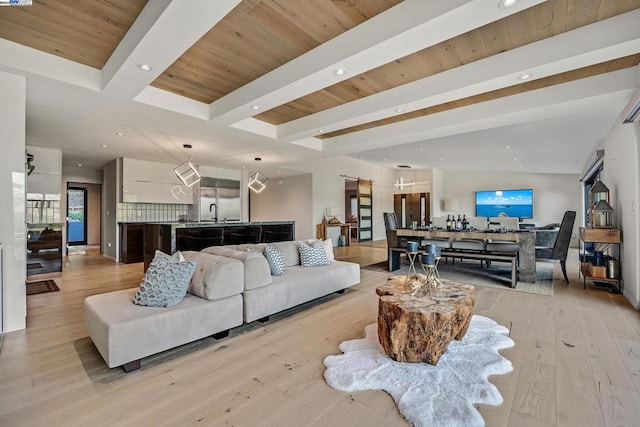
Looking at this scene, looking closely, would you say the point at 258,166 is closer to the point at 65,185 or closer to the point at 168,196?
the point at 168,196

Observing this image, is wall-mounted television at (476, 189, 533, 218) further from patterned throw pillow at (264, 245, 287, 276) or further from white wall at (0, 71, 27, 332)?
white wall at (0, 71, 27, 332)

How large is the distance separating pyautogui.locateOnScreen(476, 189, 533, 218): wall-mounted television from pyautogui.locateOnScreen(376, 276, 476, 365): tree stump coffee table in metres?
9.05

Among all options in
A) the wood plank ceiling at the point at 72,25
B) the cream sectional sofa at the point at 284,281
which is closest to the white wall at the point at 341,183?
the cream sectional sofa at the point at 284,281

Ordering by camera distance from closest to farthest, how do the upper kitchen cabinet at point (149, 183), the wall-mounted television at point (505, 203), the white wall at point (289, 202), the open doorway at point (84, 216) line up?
the upper kitchen cabinet at point (149, 183) → the open doorway at point (84, 216) → the white wall at point (289, 202) → the wall-mounted television at point (505, 203)

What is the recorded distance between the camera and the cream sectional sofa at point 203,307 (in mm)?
2201

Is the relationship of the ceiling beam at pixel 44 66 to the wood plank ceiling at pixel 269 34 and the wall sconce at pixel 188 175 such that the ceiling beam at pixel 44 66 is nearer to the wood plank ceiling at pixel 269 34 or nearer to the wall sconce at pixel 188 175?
the wood plank ceiling at pixel 269 34

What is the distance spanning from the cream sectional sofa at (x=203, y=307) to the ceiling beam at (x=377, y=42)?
1868 mm

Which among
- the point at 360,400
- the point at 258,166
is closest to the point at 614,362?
the point at 360,400

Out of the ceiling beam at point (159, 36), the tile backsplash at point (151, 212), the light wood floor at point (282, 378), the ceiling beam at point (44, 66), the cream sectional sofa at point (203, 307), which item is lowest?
the light wood floor at point (282, 378)

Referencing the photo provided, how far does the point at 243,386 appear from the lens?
2.04 metres

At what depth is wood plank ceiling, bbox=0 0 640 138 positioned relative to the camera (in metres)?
2.28

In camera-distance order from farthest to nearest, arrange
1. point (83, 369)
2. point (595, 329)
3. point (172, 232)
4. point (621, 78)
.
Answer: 1. point (172, 232)
2. point (621, 78)
3. point (595, 329)
4. point (83, 369)

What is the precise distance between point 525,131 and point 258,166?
6.26m

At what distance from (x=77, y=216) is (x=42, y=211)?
428 cm
